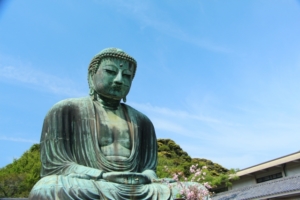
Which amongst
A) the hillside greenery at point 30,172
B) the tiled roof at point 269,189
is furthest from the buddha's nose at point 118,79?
the hillside greenery at point 30,172

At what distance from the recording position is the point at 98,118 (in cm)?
612

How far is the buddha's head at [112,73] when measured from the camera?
6277 millimetres

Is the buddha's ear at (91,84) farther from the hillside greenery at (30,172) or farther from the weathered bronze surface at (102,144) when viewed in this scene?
the hillside greenery at (30,172)

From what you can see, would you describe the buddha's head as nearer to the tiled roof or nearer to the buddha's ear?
the buddha's ear

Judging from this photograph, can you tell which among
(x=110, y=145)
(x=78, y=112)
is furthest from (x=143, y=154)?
(x=78, y=112)

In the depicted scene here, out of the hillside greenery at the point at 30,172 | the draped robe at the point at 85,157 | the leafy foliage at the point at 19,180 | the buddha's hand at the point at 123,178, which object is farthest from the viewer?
the leafy foliage at the point at 19,180

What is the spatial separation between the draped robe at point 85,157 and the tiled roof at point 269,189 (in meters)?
10.1

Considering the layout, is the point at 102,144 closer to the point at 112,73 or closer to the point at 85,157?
the point at 85,157

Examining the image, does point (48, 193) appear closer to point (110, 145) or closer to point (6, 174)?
point (110, 145)

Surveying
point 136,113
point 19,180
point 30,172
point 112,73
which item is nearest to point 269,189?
point 136,113

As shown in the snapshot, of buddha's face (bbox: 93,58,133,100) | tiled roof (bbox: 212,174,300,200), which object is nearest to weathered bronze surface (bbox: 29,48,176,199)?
buddha's face (bbox: 93,58,133,100)

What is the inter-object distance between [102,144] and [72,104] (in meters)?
0.92

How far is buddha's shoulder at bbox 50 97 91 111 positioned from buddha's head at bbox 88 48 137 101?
0.96 ft

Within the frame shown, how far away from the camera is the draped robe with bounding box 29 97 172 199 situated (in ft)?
15.8
